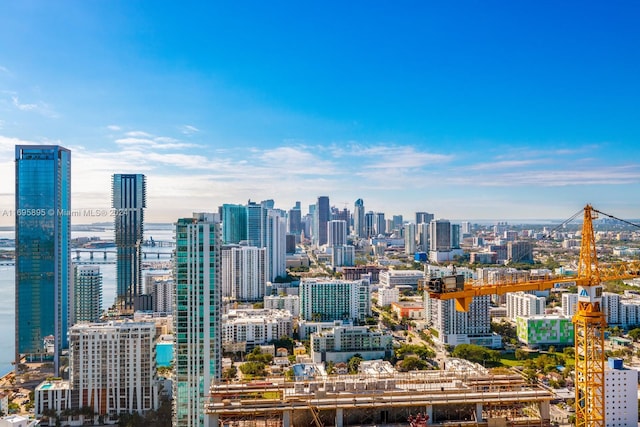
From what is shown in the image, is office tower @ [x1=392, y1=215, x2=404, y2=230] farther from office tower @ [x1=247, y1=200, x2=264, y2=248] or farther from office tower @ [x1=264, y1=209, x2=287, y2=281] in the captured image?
office tower @ [x1=247, y1=200, x2=264, y2=248]

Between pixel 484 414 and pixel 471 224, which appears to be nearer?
pixel 484 414

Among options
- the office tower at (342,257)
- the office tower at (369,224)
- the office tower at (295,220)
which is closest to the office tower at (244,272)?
the office tower at (342,257)

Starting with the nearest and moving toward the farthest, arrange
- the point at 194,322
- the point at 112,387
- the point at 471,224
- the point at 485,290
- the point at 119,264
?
the point at 485,290 → the point at 194,322 → the point at 112,387 → the point at 119,264 → the point at 471,224

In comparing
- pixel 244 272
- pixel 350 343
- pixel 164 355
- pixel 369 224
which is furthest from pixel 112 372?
pixel 369 224

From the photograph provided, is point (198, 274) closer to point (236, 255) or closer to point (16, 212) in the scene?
point (16, 212)

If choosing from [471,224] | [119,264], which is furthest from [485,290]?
[471,224]
